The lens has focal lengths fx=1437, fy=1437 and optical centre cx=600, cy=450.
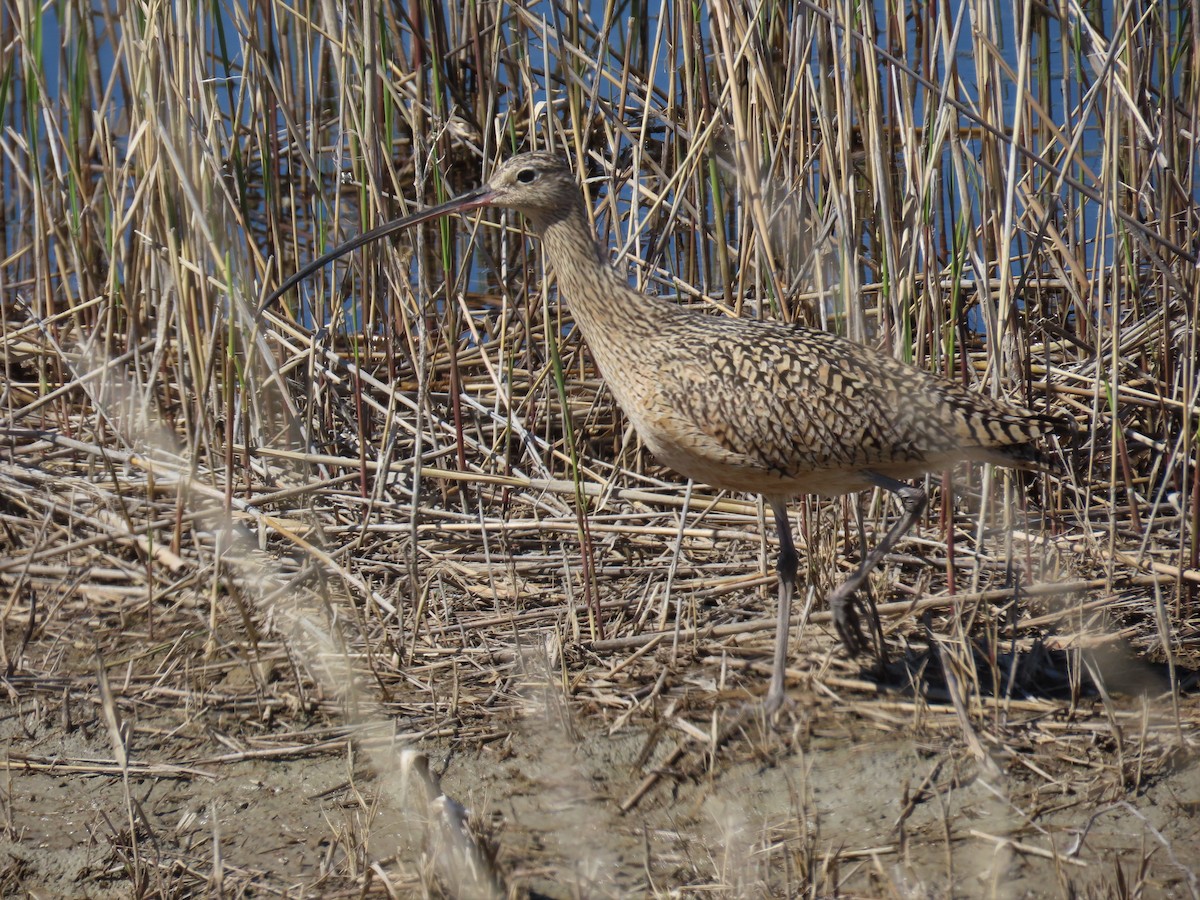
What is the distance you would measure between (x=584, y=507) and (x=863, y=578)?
105cm

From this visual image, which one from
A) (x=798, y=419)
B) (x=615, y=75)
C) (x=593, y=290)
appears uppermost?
(x=615, y=75)

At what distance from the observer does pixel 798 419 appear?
415 cm

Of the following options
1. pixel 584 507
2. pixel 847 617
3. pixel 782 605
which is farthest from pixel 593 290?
pixel 847 617

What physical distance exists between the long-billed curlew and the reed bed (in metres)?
0.24

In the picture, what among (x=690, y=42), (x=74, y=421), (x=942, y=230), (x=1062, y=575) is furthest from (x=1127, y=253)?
(x=74, y=421)

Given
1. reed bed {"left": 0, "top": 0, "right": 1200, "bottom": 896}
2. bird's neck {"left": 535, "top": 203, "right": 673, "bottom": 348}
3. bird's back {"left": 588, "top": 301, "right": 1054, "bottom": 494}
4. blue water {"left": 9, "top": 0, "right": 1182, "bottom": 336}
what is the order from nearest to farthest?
1. reed bed {"left": 0, "top": 0, "right": 1200, "bottom": 896}
2. bird's back {"left": 588, "top": 301, "right": 1054, "bottom": 494}
3. bird's neck {"left": 535, "top": 203, "right": 673, "bottom": 348}
4. blue water {"left": 9, "top": 0, "right": 1182, "bottom": 336}

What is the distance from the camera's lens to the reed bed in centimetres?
381

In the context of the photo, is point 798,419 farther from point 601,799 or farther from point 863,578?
point 601,799

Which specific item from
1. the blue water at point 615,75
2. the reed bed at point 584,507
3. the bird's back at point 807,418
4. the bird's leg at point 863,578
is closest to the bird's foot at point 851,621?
the bird's leg at point 863,578

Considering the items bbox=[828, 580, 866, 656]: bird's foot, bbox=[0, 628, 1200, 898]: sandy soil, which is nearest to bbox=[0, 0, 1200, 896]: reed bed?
bbox=[0, 628, 1200, 898]: sandy soil

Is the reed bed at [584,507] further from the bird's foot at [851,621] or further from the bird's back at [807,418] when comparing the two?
the bird's back at [807,418]

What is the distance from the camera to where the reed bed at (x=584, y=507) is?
12.5 feet

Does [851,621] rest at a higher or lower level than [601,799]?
higher

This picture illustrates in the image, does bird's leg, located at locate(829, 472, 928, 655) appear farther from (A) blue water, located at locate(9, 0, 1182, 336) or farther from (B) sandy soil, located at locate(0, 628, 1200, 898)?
(A) blue water, located at locate(9, 0, 1182, 336)
